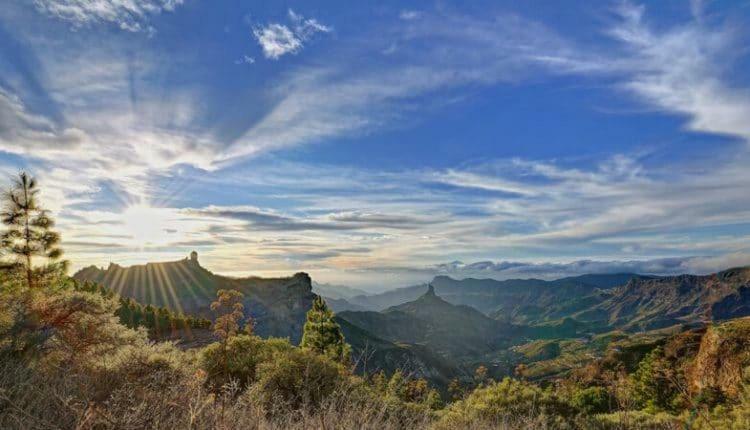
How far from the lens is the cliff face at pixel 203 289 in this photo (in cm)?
15671

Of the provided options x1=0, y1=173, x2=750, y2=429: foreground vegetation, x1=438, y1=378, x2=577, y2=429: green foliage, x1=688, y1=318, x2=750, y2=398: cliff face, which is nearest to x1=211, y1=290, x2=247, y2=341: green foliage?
x1=0, y1=173, x2=750, y2=429: foreground vegetation

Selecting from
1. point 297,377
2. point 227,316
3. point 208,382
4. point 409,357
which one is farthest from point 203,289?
point 227,316

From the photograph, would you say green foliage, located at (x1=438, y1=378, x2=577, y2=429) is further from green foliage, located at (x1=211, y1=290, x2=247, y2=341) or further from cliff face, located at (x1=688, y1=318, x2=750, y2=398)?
cliff face, located at (x1=688, y1=318, x2=750, y2=398)

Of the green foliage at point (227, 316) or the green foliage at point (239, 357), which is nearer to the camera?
the green foliage at point (227, 316)

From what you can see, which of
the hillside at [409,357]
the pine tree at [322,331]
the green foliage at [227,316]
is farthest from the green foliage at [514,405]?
the hillside at [409,357]

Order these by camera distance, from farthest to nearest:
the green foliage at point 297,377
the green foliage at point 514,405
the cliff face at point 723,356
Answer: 1. the cliff face at point 723,356
2. the green foliage at point 297,377
3. the green foliage at point 514,405

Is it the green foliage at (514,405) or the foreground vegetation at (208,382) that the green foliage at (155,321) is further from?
the green foliage at (514,405)

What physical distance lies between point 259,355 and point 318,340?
1939 cm

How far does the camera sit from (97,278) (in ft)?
605

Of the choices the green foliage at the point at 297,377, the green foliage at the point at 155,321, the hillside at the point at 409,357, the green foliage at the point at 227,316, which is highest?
the green foliage at the point at 227,316

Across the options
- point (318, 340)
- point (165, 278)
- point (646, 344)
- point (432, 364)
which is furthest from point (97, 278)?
point (646, 344)

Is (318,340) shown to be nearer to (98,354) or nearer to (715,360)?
(98,354)

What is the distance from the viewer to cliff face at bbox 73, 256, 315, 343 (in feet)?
514

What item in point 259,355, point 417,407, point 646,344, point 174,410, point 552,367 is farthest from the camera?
point 552,367
